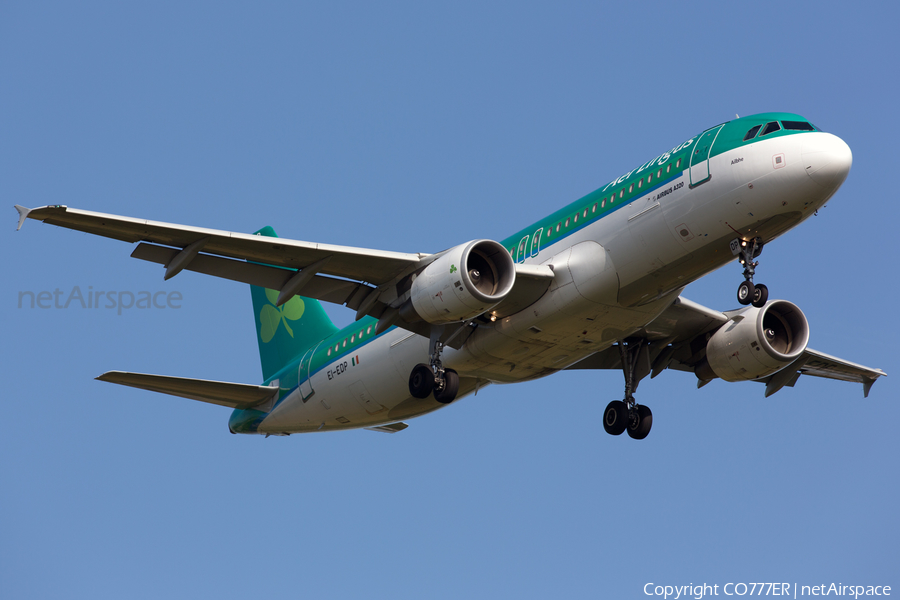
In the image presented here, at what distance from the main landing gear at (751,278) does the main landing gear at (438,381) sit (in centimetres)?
729

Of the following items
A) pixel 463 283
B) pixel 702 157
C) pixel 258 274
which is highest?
pixel 702 157

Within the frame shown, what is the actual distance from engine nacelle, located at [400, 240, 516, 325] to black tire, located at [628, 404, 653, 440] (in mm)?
7306

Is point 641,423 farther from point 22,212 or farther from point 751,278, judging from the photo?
point 22,212

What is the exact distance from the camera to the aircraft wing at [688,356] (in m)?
28.5

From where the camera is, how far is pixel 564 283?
2405 cm

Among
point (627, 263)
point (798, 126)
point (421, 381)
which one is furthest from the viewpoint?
point (421, 381)

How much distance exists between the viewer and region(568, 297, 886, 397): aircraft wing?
2855cm

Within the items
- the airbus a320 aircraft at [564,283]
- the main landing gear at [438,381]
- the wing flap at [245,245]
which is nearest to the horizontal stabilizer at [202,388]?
the airbus a320 aircraft at [564,283]

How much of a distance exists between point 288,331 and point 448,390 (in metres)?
9.72

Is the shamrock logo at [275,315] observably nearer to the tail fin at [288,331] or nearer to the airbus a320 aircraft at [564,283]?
the tail fin at [288,331]

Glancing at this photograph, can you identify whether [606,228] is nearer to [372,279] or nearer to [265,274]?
[372,279]

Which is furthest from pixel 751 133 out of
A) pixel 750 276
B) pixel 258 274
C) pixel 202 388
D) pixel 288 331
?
pixel 288 331

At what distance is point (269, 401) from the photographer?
31.5 meters

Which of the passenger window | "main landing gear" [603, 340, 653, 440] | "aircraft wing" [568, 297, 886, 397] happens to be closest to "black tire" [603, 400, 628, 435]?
"main landing gear" [603, 340, 653, 440]
